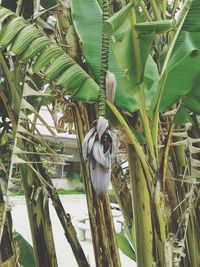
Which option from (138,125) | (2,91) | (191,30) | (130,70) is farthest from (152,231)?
(2,91)

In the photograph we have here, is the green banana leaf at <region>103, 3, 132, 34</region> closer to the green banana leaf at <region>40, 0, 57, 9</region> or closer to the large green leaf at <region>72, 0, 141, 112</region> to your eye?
the large green leaf at <region>72, 0, 141, 112</region>

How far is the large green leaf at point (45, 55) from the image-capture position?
2.81 ft

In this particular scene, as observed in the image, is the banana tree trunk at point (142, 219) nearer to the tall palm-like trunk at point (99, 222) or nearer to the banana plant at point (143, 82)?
the banana plant at point (143, 82)

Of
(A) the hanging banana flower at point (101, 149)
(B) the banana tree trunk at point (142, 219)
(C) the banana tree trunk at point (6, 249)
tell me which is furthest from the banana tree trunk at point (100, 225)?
(A) the hanging banana flower at point (101, 149)

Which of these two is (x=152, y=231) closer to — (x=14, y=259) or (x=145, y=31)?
(x=14, y=259)

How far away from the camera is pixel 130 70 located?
87cm

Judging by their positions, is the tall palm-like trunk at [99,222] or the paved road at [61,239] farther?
the paved road at [61,239]

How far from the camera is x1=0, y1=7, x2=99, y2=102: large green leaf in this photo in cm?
86

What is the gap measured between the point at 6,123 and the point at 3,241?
1.63 ft

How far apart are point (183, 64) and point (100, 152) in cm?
34

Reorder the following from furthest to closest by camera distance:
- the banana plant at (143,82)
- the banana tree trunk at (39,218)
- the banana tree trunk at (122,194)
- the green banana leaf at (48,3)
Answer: the banana tree trunk at (122,194) < the green banana leaf at (48,3) < the banana tree trunk at (39,218) < the banana plant at (143,82)

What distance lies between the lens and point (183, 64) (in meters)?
0.88

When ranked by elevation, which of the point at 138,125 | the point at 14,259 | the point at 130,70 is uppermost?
the point at 130,70

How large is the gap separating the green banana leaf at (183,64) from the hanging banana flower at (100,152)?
0.83 feet
